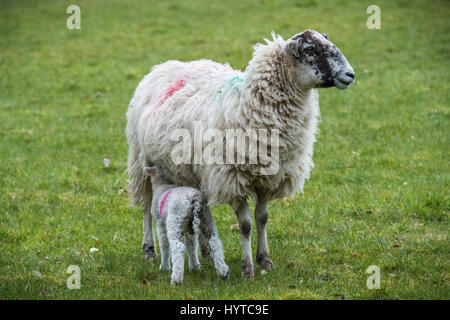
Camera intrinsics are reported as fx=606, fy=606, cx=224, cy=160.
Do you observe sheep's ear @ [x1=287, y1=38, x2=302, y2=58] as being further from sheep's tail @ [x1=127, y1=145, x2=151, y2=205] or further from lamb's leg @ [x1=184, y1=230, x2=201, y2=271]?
sheep's tail @ [x1=127, y1=145, x2=151, y2=205]

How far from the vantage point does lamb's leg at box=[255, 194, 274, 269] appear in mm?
5910

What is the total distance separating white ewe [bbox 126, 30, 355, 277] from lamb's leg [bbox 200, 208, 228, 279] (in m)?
0.22

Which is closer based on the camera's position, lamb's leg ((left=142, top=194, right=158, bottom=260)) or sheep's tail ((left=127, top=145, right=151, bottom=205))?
lamb's leg ((left=142, top=194, right=158, bottom=260))

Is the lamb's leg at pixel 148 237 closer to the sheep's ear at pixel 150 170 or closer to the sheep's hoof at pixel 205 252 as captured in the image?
the sheep's hoof at pixel 205 252

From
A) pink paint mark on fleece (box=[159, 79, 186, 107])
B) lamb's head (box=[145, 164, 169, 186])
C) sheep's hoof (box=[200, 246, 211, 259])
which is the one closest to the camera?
lamb's head (box=[145, 164, 169, 186])

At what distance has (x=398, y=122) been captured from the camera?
1068 centimetres

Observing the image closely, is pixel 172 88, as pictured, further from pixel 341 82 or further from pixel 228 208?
pixel 228 208

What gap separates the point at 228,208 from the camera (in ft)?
26.0

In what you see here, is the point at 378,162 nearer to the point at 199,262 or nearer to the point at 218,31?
the point at 199,262

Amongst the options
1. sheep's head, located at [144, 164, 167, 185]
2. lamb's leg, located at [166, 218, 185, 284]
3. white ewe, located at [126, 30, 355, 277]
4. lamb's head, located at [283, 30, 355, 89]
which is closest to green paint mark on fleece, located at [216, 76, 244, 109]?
white ewe, located at [126, 30, 355, 277]

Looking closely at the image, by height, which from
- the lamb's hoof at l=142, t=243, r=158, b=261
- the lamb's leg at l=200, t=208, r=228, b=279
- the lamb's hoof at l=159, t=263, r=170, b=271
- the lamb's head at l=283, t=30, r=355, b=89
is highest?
the lamb's head at l=283, t=30, r=355, b=89

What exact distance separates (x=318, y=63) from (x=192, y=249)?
6.96 feet

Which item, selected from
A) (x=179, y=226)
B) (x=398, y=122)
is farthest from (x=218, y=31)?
(x=179, y=226)

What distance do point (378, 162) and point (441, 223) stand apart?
221 cm
